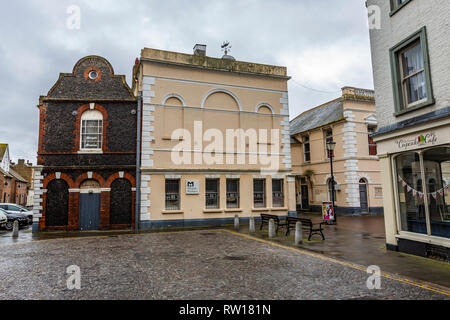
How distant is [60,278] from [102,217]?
378 inches

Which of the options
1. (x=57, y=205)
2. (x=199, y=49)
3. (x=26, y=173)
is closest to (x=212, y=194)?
(x=57, y=205)

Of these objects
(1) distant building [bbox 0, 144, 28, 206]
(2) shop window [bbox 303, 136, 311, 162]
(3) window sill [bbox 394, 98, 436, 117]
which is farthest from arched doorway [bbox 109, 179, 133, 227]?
(1) distant building [bbox 0, 144, 28, 206]

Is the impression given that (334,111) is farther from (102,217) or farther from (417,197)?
(102,217)

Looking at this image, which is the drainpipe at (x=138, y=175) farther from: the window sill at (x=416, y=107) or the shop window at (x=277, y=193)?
the window sill at (x=416, y=107)

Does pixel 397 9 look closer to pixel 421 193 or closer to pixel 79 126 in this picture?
pixel 421 193

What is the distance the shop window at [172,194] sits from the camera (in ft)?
57.1

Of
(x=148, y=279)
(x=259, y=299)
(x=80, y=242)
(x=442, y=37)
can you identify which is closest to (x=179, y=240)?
(x=80, y=242)

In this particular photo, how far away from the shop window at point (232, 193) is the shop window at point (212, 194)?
0.71m

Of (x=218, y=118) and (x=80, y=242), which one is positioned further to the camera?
(x=218, y=118)

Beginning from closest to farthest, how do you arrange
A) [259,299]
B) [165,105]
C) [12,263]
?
[259,299]
[12,263]
[165,105]

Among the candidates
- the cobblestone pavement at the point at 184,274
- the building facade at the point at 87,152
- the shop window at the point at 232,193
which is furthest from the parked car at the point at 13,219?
the shop window at the point at 232,193

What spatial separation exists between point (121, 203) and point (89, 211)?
1.74 metres

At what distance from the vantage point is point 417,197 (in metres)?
9.39

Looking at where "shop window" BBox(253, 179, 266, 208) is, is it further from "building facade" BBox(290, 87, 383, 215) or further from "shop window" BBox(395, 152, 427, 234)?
"shop window" BBox(395, 152, 427, 234)
